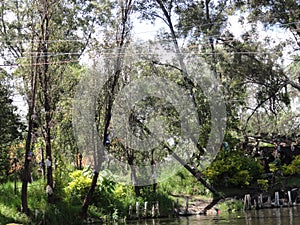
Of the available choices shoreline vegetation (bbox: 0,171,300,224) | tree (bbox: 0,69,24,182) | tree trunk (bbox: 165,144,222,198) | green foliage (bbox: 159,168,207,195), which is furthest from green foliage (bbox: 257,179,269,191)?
tree (bbox: 0,69,24,182)

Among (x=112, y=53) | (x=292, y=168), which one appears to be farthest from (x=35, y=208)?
(x=292, y=168)

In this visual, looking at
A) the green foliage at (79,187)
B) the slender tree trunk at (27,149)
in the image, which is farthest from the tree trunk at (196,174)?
A: the slender tree trunk at (27,149)

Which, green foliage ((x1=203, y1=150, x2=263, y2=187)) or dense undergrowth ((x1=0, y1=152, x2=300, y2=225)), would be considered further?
green foliage ((x1=203, y1=150, x2=263, y2=187))

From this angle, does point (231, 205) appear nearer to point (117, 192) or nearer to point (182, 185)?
point (182, 185)

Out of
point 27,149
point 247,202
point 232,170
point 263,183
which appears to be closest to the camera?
point 27,149

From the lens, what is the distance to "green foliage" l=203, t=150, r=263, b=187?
17422 millimetres

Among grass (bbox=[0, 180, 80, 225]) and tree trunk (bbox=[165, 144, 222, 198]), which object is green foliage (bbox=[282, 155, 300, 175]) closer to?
tree trunk (bbox=[165, 144, 222, 198])

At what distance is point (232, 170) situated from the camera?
696 inches

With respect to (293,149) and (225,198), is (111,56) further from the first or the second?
(293,149)

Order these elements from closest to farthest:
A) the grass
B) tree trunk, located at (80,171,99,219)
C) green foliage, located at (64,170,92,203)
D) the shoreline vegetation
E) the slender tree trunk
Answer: the grass
the slender tree trunk
the shoreline vegetation
tree trunk, located at (80,171,99,219)
green foliage, located at (64,170,92,203)

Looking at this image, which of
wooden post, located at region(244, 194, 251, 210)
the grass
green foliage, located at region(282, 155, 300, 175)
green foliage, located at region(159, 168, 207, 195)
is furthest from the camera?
green foliage, located at region(282, 155, 300, 175)

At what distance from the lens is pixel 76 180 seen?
14602 millimetres

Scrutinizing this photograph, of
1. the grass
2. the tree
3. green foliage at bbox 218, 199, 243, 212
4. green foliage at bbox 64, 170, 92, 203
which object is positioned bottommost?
green foliage at bbox 218, 199, 243, 212

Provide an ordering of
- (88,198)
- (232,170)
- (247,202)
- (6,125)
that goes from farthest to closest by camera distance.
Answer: (232,170)
(247,202)
(6,125)
(88,198)
